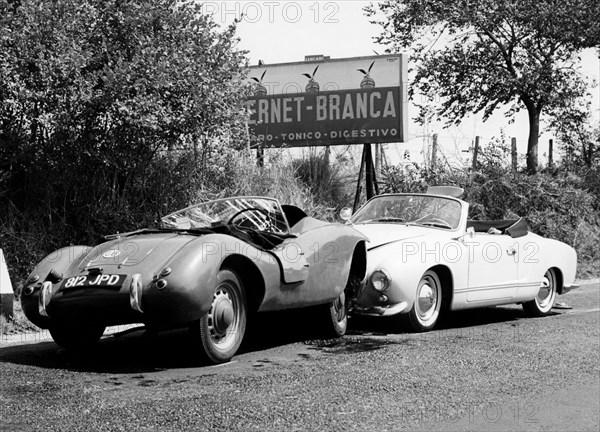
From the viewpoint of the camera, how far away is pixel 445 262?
30.9 ft

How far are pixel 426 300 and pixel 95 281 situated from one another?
377 centimetres

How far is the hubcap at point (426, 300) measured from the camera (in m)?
9.21

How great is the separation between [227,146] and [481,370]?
7838 millimetres

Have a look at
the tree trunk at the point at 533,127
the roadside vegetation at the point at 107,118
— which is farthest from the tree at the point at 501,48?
the roadside vegetation at the point at 107,118

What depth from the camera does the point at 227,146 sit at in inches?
557

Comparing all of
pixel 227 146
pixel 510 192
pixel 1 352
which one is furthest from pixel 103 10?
pixel 510 192

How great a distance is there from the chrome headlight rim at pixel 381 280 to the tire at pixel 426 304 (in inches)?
16.4

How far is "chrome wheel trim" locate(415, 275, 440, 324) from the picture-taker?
362 inches

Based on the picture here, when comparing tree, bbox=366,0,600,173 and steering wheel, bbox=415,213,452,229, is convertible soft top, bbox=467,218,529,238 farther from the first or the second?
tree, bbox=366,0,600,173

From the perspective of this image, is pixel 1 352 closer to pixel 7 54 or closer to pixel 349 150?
pixel 7 54

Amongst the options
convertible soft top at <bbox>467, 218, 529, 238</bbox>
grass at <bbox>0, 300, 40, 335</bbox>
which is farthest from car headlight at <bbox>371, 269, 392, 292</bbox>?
grass at <bbox>0, 300, 40, 335</bbox>

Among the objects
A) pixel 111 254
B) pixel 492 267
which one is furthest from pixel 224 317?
pixel 492 267

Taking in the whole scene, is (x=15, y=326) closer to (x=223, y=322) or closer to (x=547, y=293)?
(x=223, y=322)

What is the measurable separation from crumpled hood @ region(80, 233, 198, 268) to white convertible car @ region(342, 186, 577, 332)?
93.9 inches
